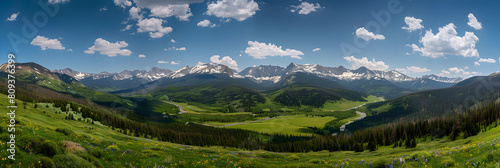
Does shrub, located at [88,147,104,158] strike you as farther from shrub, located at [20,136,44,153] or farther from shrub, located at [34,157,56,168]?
shrub, located at [34,157,56,168]

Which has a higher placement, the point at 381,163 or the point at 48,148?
the point at 48,148

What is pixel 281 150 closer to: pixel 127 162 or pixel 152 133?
pixel 152 133

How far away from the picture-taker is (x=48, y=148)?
55.8 feet

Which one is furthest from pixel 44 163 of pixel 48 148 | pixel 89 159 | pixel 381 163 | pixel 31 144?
pixel 381 163

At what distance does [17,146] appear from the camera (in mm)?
16250

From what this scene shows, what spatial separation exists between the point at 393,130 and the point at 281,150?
57.1 metres

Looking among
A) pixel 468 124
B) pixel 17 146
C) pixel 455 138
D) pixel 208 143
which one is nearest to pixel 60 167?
pixel 17 146

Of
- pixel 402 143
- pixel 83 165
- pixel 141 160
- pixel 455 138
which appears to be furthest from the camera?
pixel 402 143

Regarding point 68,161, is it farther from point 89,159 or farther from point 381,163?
point 381,163

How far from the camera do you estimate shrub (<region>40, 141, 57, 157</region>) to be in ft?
55.1

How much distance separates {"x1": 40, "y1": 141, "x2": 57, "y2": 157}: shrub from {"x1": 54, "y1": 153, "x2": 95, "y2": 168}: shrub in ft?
3.70

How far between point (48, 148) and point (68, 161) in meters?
2.51

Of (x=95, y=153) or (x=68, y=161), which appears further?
(x=95, y=153)

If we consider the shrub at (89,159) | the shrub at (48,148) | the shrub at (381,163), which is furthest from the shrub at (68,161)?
the shrub at (381,163)
